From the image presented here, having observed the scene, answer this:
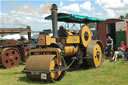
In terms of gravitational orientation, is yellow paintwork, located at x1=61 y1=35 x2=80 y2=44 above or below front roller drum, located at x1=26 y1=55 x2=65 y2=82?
above

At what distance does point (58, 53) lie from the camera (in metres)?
5.10

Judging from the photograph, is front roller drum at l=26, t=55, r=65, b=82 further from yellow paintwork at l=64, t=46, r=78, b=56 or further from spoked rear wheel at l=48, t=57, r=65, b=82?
yellow paintwork at l=64, t=46, r=78, b=56

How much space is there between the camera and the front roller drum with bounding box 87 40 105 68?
6784 mm

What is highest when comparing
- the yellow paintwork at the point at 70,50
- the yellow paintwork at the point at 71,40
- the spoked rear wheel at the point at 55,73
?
the yellow paintwork at the point at 71,40

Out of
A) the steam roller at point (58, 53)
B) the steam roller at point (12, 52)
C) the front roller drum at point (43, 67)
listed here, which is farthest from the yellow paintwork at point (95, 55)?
the steam roller at point (12, 52)

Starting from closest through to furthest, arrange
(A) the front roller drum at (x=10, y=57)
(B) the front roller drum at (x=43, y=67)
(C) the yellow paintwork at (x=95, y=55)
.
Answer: (B) the front roller drum at (x=43, y=67), (C) the yellow paintwork at (x=95, y=55), (A) the front roller drum at (x=10, y=57)

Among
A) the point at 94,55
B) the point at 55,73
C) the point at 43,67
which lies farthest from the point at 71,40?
the point at 43,67

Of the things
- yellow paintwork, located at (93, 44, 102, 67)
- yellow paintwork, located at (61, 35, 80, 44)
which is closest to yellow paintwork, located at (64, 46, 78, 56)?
yellow paintwork, located at (61, 35, 80, 44)

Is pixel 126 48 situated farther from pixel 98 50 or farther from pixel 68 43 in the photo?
pixel 68 43

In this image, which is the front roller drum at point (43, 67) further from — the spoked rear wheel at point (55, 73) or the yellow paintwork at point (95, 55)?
the yellow paintwork at point (95, 55)

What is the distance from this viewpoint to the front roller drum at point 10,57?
8195 millimetres

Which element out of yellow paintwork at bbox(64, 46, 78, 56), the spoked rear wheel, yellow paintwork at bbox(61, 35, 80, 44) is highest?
yellow paintwork at bbox(61, 35, 80, 44)

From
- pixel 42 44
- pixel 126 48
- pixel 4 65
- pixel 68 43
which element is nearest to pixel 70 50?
pixel 68 43

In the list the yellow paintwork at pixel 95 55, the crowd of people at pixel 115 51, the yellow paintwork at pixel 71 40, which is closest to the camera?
the yellow paintwork at pixel 71 40
